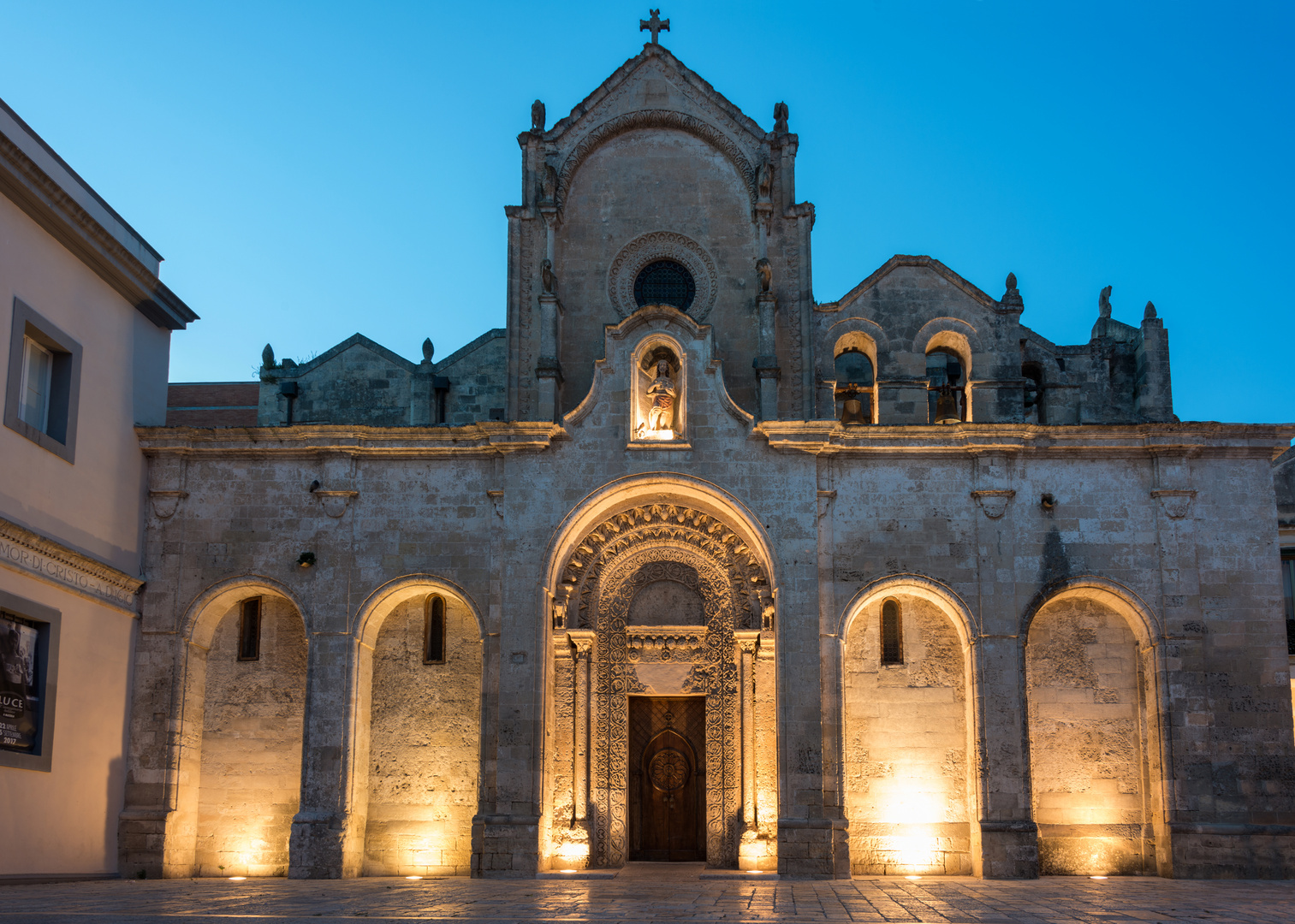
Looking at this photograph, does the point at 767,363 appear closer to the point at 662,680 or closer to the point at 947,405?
the point at 947,405

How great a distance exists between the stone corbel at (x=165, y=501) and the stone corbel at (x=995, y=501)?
14.7 metres

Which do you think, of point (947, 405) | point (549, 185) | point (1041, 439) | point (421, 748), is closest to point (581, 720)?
point (421, 748)

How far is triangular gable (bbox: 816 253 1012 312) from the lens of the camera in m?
25.4

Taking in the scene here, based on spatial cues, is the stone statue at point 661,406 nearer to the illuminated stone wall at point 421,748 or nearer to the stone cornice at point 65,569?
the illuminated stone wall at point 421,748

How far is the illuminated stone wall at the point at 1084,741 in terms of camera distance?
21578 millimetres

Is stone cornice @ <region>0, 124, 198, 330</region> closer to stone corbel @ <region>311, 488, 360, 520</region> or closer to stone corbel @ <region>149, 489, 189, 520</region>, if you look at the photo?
stone corbel @ <region>149, 489, 189, 520</region>

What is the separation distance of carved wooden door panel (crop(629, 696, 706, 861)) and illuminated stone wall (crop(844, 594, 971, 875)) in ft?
9.40

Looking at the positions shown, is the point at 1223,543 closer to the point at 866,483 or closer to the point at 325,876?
the point at 866,483

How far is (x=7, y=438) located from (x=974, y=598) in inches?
634

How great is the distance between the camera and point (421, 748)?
22750 millimetres

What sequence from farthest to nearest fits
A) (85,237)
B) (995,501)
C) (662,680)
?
(662,680), (995,501), (85,237)

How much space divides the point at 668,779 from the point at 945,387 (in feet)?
31.8

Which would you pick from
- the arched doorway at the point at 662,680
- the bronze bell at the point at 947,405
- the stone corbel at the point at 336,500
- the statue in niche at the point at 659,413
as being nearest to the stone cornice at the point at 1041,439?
the statue in niche at the point at 659,413

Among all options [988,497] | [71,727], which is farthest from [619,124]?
[71,727]
